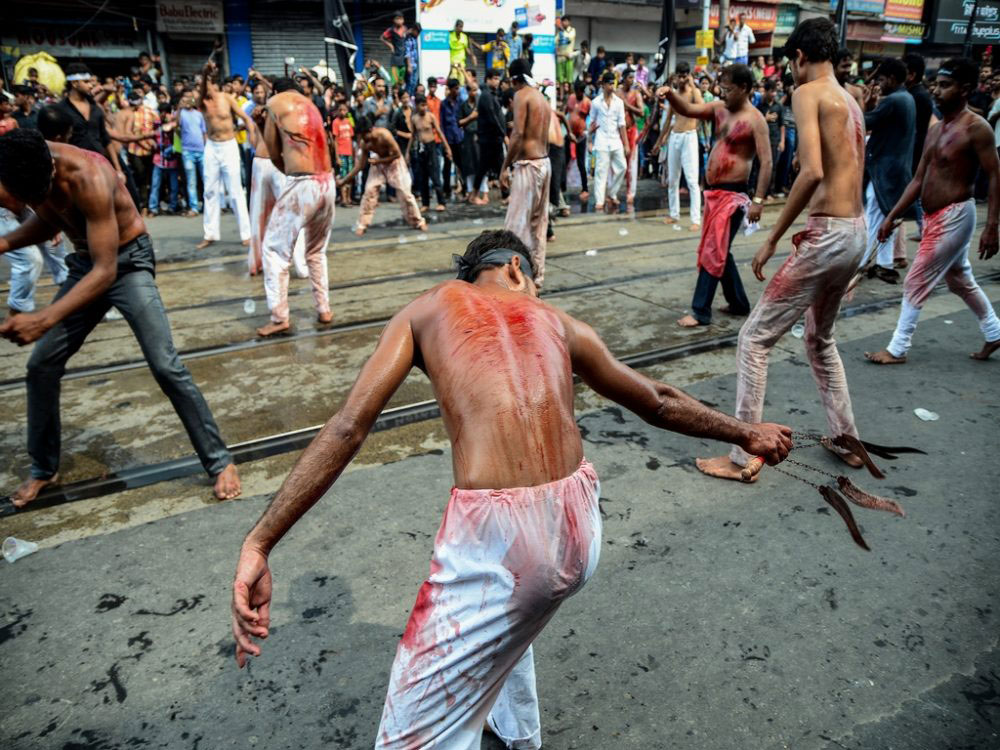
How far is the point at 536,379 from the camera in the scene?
1.80 meters

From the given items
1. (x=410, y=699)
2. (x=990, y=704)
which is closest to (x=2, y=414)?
(x=410, y=699)

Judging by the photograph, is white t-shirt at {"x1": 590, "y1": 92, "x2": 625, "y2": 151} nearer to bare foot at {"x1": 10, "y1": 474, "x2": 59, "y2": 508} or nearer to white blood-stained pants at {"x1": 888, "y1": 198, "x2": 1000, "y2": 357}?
white blood-stained pants at {"x1": 888, "y1": 198, "x2": 1000, "y2": 357}

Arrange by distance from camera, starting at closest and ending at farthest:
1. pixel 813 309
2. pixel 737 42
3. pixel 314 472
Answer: pixel 314 472, pixel 813 309, pixel 737 42

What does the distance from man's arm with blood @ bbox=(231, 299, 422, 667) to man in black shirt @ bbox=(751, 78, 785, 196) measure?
13.1 metres

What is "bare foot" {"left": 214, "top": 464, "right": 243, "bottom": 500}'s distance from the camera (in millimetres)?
3781

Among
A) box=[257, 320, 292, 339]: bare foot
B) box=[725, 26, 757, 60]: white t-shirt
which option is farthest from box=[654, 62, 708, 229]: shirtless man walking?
box=[725, 26, 757, 60]: white t-shirt

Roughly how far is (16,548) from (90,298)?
119cm

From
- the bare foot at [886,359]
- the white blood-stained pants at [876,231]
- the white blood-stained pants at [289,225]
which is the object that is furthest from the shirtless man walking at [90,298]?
the white blood-stained pants at [876,231]

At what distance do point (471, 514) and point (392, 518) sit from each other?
1953 millimetres

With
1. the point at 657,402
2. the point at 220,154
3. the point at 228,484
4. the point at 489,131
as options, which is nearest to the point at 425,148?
the point at 489,131

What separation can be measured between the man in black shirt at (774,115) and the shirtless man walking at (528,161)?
7.59 meters

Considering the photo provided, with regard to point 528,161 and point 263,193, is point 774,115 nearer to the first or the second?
point 528,161

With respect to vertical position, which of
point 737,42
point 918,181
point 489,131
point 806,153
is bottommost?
point 918,181

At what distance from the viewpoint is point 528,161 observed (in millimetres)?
7324
